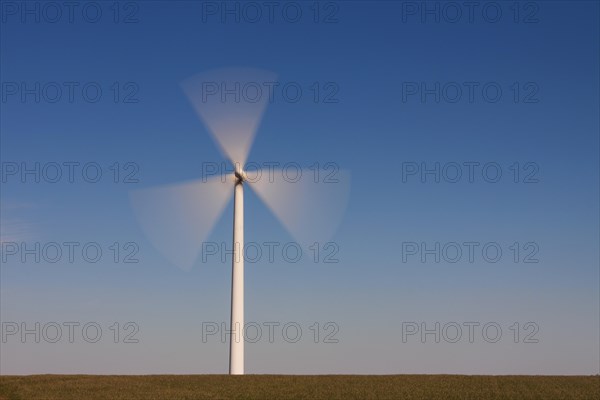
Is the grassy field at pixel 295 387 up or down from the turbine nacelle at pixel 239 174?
down

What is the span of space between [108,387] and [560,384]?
2726 centimetres

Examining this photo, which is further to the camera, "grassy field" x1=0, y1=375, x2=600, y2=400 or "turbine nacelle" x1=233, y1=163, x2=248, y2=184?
"turbine nacelle" x1=233, y1=163, x2=248, y2=184

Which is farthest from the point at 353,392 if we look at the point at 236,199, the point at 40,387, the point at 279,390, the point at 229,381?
the point at 40,387

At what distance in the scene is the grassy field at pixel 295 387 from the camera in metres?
45.5

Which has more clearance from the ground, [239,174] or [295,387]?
[239,174]

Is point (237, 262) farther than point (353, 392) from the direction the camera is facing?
Yes

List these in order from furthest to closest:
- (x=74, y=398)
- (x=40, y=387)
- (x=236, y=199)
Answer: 1. (x=236, y=199)
2. (x=40, y=387)
3. (x=74, y=398)

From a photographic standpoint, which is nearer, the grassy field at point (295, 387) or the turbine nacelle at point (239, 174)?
the grassy field at point (295, 387)

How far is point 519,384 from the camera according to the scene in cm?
5112

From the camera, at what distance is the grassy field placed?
4553 cm

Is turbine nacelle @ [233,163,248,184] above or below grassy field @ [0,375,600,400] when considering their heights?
above

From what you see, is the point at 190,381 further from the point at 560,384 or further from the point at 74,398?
the point at 560,384

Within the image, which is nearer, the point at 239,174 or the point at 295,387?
the point at 295,387

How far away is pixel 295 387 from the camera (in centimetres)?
4847
